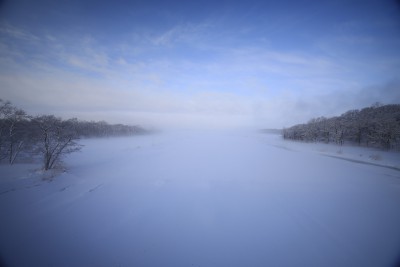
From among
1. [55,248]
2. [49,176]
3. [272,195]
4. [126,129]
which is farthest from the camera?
[126,129]

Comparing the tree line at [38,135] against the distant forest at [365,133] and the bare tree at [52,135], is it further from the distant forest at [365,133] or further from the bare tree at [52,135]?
the distant forest at [365,133]

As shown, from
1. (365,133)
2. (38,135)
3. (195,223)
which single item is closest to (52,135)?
(38,135)

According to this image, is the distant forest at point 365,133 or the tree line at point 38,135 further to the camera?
the distant forest at point 365,133

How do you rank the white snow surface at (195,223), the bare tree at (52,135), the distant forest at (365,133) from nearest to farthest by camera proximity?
the white snow surface at (195,223)
the bare tree at (52,135)
the distant forest at (365,133)

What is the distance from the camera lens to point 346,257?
6.10m

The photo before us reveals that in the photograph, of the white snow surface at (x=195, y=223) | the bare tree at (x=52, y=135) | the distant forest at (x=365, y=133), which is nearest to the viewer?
the white snow surface at (x=195, y=223)

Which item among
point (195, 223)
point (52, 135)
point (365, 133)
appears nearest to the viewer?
point (195, 223)

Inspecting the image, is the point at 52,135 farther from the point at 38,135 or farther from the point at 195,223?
the point at 195,223

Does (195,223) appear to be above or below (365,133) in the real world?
below

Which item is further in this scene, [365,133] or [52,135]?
[365,133]

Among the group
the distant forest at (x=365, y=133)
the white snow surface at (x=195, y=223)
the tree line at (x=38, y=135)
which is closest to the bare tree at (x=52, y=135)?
the tree line at (x=38, y=135)

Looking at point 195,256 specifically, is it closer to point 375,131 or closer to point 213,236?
point 213,236

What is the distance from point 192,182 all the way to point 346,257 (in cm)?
1068

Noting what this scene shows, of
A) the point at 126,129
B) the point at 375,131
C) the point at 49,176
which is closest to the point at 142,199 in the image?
the point at 49,176
